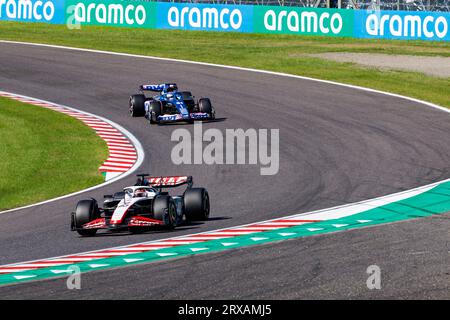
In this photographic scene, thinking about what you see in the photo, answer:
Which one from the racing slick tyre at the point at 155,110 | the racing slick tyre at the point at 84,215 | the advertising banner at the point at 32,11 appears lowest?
the racing slick tyre at the point at 84,215

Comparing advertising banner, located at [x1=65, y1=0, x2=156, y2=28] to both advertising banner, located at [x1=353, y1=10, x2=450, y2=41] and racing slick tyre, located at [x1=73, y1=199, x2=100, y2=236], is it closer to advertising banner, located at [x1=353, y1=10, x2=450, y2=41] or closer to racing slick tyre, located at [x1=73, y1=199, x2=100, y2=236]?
advertising banner, located at [x1=353, y1=10, x2=450, y2=41]

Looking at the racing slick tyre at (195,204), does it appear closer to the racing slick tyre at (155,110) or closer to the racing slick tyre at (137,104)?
the racing slick tyre at (155,110)

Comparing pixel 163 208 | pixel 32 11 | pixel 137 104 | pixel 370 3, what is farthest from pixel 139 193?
pixel 32 11

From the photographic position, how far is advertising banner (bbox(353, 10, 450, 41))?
4788 cm

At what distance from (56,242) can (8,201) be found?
5.36 metres

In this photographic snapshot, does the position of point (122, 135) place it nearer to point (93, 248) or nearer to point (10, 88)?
point (10, 88)

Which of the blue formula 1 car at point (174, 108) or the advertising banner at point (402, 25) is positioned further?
the advertising banner at point (402, 25)

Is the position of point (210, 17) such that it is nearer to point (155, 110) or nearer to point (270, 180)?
point (155, 110)

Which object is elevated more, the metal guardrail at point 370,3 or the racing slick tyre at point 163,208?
the metal guardrail at point 370,3

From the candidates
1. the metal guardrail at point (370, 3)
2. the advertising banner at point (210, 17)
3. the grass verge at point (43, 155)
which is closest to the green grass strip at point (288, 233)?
the grass verge at point (43, 155)

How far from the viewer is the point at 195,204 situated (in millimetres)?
19172

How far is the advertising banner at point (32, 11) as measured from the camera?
181 feet

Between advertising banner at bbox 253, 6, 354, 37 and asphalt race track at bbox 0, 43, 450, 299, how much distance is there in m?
9.10

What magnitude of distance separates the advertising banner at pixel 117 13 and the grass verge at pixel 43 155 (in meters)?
19.5
